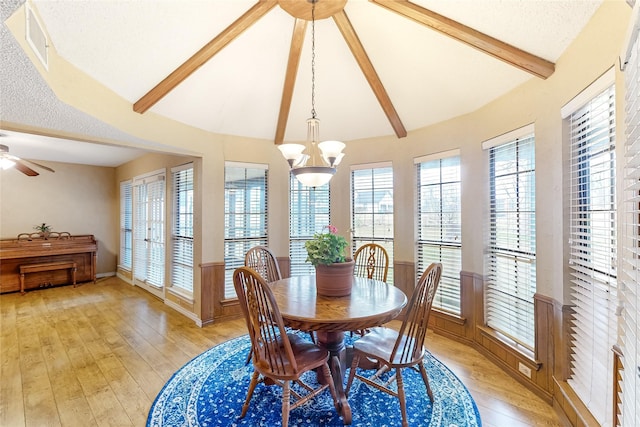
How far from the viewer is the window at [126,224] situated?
6.16 meters

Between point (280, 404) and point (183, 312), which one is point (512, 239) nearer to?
point (280, 404)

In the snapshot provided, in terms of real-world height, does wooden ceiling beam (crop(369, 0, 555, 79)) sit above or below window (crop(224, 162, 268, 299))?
above

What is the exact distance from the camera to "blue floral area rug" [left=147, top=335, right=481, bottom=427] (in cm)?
199

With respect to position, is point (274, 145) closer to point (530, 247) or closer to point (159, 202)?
point (159, 202)

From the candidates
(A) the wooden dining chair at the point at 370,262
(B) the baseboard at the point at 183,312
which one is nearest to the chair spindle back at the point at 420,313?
(A) the wooden dining chair at the point at 370,262

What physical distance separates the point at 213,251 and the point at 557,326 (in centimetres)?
367

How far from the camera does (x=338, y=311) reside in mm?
1958

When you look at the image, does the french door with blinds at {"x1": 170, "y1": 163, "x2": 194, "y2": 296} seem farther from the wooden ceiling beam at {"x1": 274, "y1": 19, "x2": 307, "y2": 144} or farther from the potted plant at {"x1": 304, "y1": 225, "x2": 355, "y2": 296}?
the potted plant at {"x1": 304, "y1": 225, "x2": 355, "y2": 296}

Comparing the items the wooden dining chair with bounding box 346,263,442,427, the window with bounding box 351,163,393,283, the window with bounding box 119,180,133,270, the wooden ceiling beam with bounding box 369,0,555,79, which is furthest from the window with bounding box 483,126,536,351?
the window with bounding box 119,180,133,270

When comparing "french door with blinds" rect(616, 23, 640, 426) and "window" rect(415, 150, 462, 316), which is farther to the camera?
"window" rect(415, 150, 462, 316)

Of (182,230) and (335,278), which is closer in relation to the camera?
(335,278)

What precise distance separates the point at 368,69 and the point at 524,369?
10.6 feet

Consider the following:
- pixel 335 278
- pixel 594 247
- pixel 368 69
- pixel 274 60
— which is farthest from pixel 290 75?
pixel 594 247

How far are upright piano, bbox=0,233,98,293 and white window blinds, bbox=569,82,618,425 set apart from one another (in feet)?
25.1
